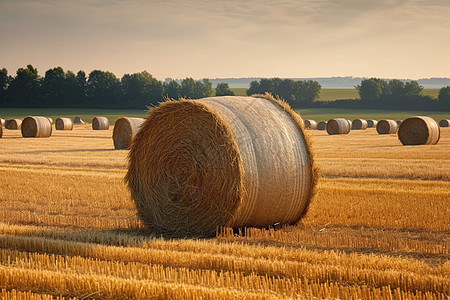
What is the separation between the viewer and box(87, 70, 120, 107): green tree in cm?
8131

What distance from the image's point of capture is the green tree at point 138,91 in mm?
80688

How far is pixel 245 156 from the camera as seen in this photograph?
8.54 meters

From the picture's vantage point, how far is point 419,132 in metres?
27.9

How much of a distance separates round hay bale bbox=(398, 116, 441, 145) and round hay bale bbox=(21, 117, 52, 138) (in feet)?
65.7

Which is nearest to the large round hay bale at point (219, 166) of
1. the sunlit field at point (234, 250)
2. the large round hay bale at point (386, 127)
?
the sunlit field at point (234, 250)

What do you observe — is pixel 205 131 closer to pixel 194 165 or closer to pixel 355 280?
pixel 194 165

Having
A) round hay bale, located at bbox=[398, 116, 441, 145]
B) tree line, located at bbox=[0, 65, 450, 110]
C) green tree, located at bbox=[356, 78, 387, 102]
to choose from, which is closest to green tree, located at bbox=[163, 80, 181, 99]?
tree line, located at bbox=[0, 65, 450, 110]

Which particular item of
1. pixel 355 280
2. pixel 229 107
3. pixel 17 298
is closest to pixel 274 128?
pixel 229 107

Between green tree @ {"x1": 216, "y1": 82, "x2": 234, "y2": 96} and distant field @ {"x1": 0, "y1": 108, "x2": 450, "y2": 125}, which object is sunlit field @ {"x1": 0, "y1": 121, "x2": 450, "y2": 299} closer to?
distant field @ {"x1": 0, "y1": 108, "x2": 450, "y2": 125}

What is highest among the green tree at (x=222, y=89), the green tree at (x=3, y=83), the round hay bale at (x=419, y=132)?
the green tree at (x=3, y=83)

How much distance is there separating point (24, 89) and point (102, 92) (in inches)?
394

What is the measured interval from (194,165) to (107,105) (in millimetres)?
74461

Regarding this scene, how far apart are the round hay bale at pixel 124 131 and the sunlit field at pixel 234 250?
1269 cm

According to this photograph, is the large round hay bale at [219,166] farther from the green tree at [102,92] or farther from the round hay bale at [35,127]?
the green tree at [102,92]
